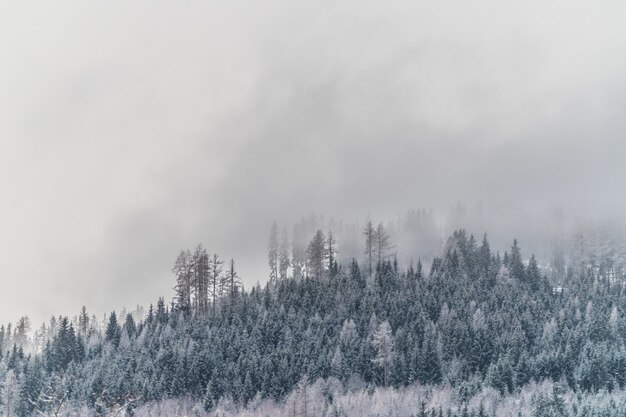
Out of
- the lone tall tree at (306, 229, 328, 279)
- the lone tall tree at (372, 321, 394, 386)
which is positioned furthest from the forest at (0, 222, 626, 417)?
the lone tall tree at (306, 229, 328, 279)

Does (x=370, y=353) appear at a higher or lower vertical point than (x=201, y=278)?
lower

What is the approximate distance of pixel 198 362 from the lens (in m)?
126

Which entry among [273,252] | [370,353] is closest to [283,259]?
[273,252]

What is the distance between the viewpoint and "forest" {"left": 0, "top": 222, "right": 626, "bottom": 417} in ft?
362

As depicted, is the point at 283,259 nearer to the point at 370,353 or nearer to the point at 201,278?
the point at 201,278

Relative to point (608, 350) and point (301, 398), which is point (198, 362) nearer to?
point (301, 398)

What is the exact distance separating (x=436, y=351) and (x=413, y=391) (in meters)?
10.4

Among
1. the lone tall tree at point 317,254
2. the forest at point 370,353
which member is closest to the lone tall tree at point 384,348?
the forest at point 370,353

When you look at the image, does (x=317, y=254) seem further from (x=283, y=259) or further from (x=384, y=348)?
(x=384, y=348)

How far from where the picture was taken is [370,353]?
12212 cm

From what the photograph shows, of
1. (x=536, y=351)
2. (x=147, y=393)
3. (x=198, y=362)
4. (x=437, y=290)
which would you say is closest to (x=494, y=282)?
(x=437, y=290)

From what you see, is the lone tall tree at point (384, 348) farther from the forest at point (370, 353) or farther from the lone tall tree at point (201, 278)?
the lone tall tree at point (201, 278)

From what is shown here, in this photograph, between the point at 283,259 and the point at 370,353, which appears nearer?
the point at 370,353

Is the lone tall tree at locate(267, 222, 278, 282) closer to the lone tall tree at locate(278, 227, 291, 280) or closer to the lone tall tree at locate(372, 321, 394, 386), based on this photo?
the lone tall tree at locate(278, 227, 291, 280)
